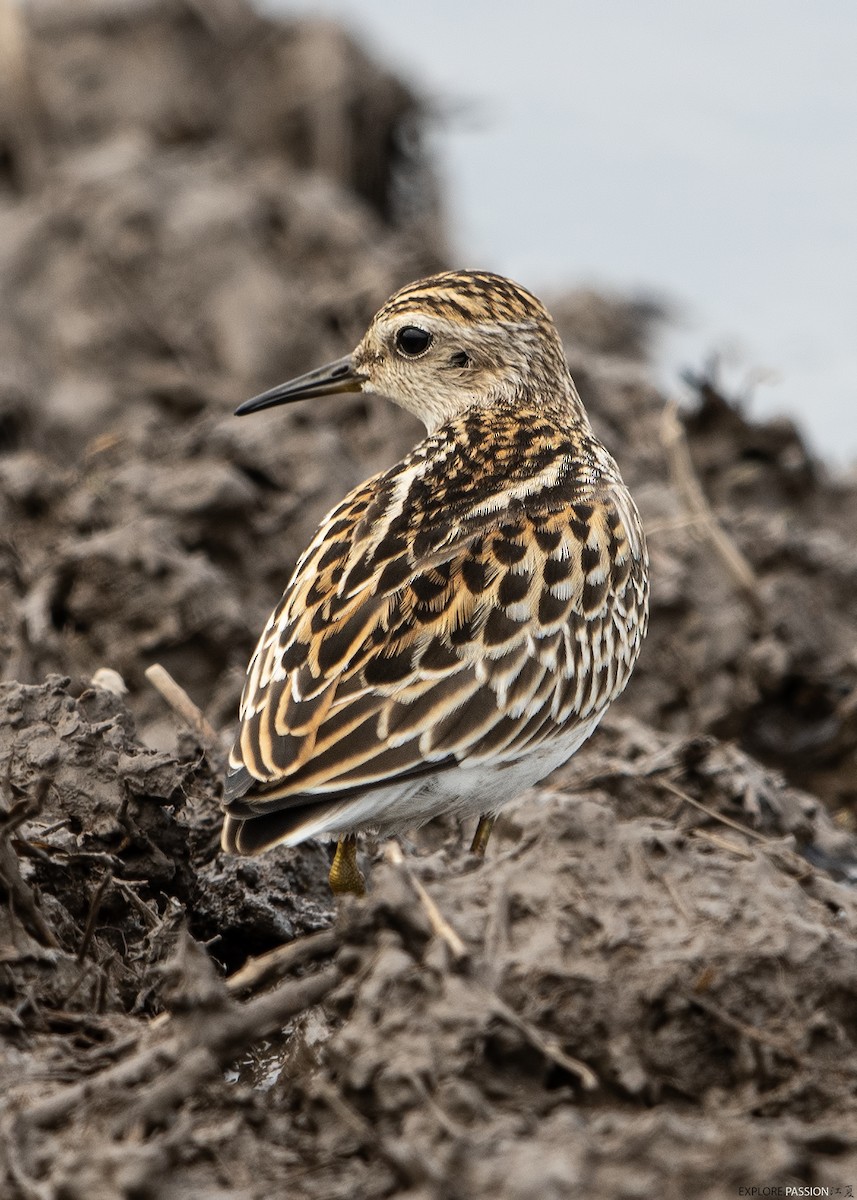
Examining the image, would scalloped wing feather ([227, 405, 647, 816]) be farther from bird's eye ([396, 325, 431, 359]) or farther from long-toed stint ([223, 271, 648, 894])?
bird's eye ([396, 325, 431, 359])

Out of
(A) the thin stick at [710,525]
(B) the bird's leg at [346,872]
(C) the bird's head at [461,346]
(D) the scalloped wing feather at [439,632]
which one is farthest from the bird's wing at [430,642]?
(A) the thin stick at [710,525]

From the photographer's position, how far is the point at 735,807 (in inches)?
242

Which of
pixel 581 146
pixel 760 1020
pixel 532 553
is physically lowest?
pixel 581 146

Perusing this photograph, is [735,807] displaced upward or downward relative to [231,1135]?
downward

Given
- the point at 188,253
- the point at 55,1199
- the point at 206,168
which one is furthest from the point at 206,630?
the point at 206,168

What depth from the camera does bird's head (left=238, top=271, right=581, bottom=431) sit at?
22.3 feet

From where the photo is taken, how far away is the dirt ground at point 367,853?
369cm

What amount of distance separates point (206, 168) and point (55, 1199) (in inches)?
476

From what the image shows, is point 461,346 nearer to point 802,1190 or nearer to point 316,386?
point 316,386

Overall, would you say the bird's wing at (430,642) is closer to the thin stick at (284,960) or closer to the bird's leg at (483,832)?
the bird's leg at (483,832)

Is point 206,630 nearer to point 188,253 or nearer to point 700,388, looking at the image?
point 700,388

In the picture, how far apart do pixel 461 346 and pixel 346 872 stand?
2.31 metres

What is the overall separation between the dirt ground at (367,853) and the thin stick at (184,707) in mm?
116

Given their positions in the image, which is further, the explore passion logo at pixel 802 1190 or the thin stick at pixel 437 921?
the thin stick at pixel 437 921
